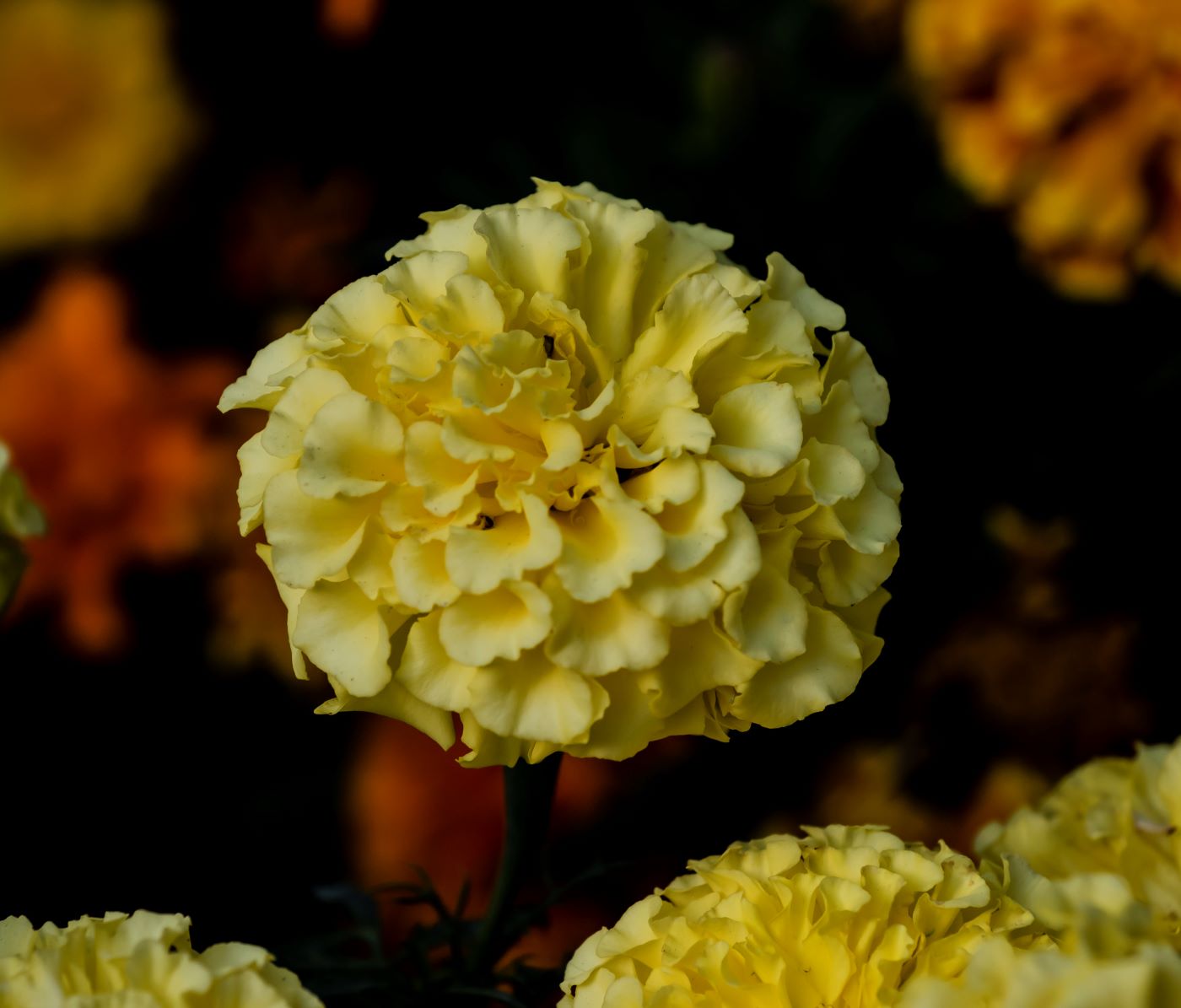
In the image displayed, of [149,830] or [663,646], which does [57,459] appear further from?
[663,646]

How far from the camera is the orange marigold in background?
86 centimetres

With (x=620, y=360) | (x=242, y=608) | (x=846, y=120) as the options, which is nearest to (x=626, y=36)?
(x=846, y=120)

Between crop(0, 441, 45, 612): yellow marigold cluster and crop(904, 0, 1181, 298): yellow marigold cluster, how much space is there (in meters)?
0.51

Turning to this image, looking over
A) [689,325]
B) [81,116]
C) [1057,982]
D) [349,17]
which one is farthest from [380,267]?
[1057,982]

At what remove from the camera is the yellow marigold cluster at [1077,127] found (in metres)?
0.77

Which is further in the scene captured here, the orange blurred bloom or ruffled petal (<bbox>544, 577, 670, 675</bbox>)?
the orange blurred bloom

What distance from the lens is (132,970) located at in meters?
0.41

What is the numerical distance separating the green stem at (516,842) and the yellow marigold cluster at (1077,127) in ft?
1.44

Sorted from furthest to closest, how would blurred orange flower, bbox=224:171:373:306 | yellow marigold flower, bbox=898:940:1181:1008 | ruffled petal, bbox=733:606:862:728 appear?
blurred orange flower, bbox=224:171:373:306 → ruffled petal, bbox=733:606:862:728 → yellow marigold flower, bbox=898:940:1181:1008

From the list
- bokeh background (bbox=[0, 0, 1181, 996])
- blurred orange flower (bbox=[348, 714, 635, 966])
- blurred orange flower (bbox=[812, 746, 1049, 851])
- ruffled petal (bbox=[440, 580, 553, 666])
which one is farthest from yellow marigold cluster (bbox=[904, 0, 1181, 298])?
ruffled petal (bbox=[440, 580, 553, 666])

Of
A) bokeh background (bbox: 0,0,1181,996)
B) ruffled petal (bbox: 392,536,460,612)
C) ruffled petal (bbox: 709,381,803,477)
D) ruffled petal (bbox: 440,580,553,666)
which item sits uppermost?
ruffled petal (bbox: 709,381,803,477)

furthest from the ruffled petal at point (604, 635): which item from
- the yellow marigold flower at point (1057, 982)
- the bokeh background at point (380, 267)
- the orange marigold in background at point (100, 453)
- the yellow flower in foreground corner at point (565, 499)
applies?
the orange marigold in background at point (100, 453)

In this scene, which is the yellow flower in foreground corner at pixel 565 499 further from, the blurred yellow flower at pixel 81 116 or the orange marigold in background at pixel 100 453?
the blurred yellow flower at pixel 81 116

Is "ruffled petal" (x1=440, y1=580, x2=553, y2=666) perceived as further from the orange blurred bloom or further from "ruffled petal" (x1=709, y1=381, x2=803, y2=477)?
the orange blurred bloom
